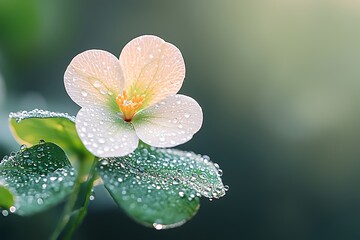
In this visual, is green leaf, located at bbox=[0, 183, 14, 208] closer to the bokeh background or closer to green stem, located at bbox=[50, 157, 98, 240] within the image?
green stem, located at bbox=[50, 157, 98, 240]

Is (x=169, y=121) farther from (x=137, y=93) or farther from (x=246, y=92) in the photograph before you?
(x=246, y=92)

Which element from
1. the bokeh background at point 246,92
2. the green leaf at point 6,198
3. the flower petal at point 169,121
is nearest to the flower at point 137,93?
the flower petal at point 169,121

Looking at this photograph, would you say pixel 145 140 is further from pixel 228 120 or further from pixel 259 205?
pixel 228 120

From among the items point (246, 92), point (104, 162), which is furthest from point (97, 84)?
point (246, 92)

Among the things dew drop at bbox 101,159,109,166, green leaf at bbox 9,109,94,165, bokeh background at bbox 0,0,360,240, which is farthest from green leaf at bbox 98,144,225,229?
bokeh background at bbox 0,0,360,240

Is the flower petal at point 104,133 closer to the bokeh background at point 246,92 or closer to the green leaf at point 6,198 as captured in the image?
the green leaf at point 6,198

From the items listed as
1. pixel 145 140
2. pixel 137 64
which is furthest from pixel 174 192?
pixel 137 64
